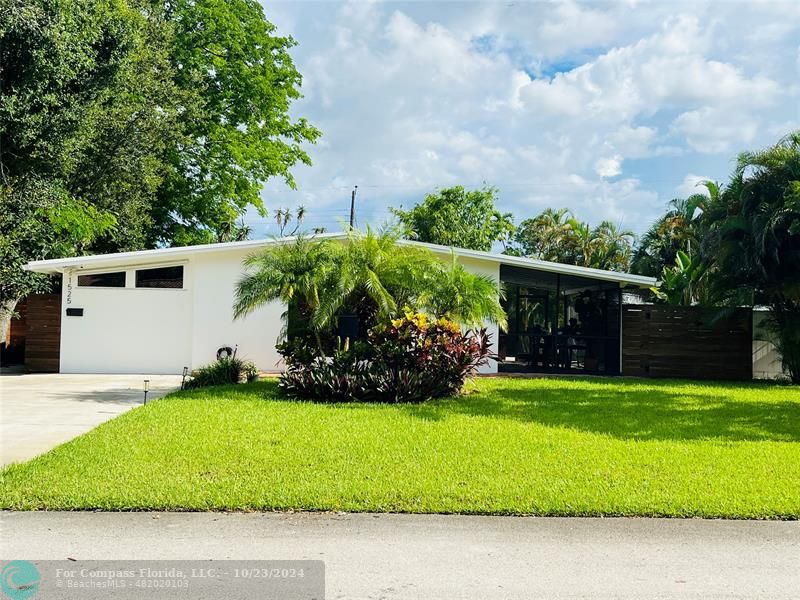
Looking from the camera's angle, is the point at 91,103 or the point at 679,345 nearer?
the point at 91,103

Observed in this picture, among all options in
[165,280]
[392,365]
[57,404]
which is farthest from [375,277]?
[165,280]

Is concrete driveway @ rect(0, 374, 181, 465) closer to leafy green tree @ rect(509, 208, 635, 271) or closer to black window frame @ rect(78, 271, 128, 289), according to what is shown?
black window frame @ rect(78, 271, 128, 289)

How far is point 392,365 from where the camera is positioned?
1219 centimetres

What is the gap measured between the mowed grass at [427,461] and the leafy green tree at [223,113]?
631 inches

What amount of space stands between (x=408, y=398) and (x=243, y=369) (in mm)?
4876

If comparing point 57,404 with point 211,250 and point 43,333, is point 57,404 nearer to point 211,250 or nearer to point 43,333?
point 211,250

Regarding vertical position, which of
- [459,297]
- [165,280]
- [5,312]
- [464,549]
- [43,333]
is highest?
[165,280]

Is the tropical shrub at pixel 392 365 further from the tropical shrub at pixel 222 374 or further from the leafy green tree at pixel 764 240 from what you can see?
the leafy green tree at pixel 764 240

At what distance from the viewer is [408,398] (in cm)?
1186

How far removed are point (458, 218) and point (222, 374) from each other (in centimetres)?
2362

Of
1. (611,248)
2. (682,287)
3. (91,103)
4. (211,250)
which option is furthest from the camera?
(611,248)

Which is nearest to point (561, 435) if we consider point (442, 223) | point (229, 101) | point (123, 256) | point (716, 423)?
point (716, 423)

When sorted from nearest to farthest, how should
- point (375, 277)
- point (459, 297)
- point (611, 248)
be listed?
point (375, 277), point (459, 297), point (611, 248)

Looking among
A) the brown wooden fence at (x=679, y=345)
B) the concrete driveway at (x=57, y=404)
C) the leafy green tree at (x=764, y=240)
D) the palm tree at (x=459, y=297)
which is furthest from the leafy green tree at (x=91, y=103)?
the leafy green tree at (x=764, y=240)
